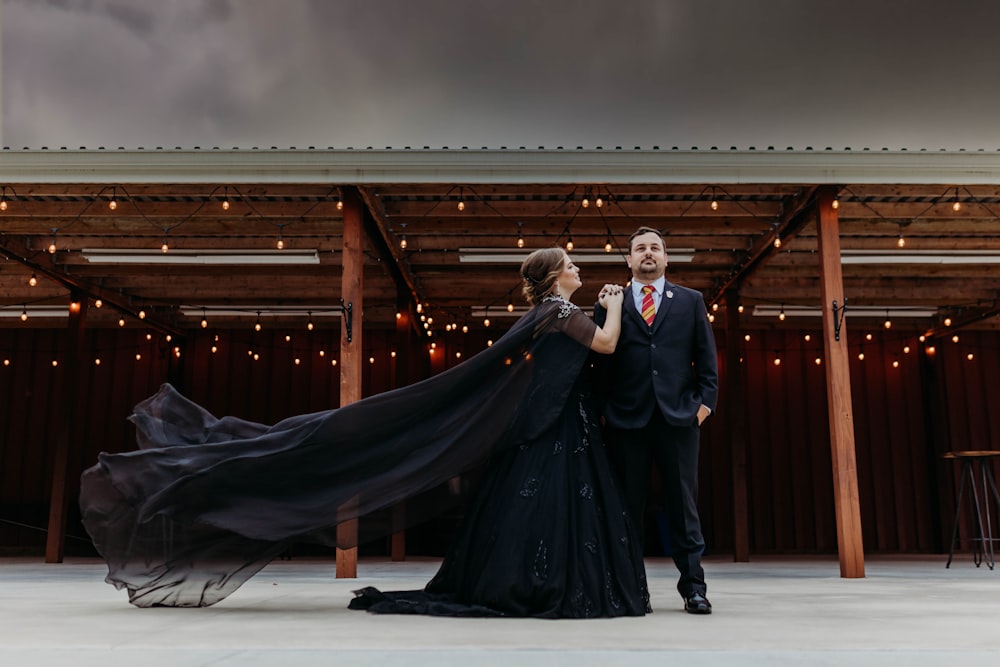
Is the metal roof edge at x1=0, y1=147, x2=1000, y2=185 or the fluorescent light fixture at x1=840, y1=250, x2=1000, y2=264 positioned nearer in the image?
the metal roof edge at x1=0, y1=147, x2=1000, y2=185

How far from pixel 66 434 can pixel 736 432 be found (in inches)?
324

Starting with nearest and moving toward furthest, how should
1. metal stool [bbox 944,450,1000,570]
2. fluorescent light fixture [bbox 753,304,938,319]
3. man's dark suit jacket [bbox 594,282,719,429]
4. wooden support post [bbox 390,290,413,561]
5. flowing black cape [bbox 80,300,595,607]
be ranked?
flowing black cape [bbox 80,300,595,607] → man's dark suit jacket [bbox 594,282,719,429] → metal stool [bbox 944,450,1000,570] → wooden support post [bbox 390,290,413,561] → fluorescent light fixture [bbox 753,304,938,319]

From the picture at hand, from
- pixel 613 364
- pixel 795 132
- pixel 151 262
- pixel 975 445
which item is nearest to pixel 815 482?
pixel 975 445

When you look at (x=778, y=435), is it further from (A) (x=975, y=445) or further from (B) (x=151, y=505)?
(B) (x=151, y=505)

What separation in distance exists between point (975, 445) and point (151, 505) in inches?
551

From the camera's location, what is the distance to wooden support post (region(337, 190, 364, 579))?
6859mm

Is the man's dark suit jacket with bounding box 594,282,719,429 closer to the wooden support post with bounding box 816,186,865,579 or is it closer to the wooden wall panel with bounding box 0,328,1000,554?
the wooden support post with bounding box 816,186,865,579

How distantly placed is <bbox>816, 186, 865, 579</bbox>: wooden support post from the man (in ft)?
11.9

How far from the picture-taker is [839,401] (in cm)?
714

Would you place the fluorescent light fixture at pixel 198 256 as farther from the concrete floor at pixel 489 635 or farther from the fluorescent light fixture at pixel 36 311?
the concrete floor at pixel 489 635

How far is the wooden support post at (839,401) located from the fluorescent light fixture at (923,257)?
2.74 meters

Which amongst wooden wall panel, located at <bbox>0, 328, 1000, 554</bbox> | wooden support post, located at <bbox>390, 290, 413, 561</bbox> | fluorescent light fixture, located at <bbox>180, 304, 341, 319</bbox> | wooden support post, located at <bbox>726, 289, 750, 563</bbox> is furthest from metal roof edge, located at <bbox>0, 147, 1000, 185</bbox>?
wooden wall panel, located at <bbox>0, 328, 1000, 554</bbox>

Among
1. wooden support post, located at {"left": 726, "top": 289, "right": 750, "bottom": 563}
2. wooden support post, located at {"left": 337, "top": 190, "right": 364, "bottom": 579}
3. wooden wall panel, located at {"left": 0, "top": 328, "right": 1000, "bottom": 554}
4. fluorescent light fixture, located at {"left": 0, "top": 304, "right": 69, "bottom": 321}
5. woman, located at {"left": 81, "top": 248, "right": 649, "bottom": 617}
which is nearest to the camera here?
→ woman, located at {"left": 81, "top": 248, "right": 649, "bottom": 617}

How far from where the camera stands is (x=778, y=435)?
14.2 metres
